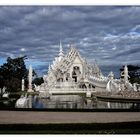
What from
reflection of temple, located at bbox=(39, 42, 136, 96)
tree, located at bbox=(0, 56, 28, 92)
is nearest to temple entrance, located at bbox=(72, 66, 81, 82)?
reflection of temple, located at bbox=(39, 42, 136, 96)

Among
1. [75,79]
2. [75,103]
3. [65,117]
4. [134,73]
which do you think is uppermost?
[134,73]

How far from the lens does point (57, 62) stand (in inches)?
355

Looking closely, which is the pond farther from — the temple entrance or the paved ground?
the temple entrance

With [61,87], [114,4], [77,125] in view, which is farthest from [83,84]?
[114,4]

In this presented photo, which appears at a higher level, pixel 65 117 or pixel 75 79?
pixel 75 79

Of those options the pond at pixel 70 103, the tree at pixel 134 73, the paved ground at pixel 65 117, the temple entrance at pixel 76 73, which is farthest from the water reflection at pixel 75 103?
the tree at pixel 134 73

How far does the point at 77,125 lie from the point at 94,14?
2521 millimetres

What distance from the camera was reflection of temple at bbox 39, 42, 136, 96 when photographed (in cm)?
904

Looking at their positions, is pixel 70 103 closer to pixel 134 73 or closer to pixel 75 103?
pixel 75 103

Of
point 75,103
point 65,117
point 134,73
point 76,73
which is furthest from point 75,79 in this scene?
point 134,73

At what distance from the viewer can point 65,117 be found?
865 centimetres

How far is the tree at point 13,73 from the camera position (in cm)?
884

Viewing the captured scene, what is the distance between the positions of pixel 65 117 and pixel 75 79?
3.48 ft
